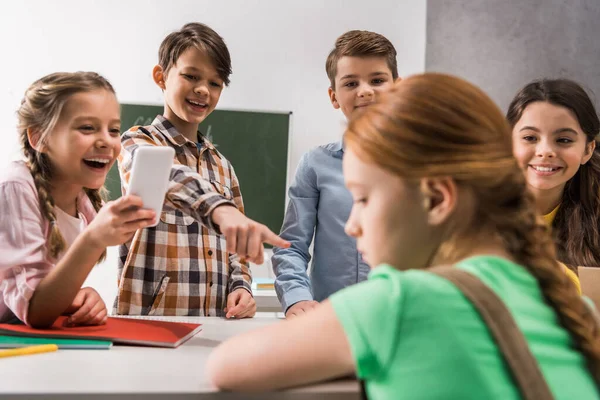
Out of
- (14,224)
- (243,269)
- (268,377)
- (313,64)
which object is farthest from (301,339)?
(313,64)

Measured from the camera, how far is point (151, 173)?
1002 mm

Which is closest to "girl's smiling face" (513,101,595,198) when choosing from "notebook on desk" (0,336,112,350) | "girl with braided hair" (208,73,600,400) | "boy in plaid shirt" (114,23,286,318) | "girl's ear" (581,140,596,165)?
"girl's ear" (581,140,596,165)

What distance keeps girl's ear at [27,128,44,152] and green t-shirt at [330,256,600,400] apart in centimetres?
95

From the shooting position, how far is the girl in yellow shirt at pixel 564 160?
5.21ft

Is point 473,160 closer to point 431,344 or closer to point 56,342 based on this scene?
point 431,344

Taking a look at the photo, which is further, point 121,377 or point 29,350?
point 29,350

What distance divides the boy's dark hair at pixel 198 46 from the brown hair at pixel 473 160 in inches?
45.5

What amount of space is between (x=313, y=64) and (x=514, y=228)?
306 cm

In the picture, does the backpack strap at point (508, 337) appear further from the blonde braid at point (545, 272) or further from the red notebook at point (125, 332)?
the red notebook at point (125, 332)

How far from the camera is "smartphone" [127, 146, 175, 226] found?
984 mm

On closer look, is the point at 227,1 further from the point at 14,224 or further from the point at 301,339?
the point at 301,339

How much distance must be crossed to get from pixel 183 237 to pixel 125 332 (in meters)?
0.75

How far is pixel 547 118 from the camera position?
166 cm

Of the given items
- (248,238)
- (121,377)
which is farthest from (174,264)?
(121,377)
